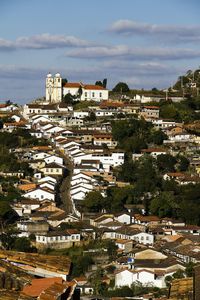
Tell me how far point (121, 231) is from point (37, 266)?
12764 mm

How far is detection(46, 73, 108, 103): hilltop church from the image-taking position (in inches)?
1182

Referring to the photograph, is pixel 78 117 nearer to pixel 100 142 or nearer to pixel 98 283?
pixel 100 142

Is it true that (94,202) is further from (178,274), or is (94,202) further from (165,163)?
(178,274)

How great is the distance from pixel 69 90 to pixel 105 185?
11.1m

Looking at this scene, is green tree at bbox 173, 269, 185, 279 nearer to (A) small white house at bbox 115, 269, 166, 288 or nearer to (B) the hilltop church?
(A) small white house at bbox 115, 269, 166, 288

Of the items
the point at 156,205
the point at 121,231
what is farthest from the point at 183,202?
the point at 121,231

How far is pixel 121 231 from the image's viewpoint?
16.5 meters

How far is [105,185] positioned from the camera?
19.7 meters

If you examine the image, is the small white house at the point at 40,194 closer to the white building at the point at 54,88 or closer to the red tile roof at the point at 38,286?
the white building at the point at 54,88

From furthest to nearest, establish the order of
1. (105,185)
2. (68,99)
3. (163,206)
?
(68,99), (105,185), (163,206)

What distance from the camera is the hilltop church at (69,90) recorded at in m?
30.0

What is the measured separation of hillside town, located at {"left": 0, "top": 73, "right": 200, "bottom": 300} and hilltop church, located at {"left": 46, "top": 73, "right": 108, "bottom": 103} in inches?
1.3

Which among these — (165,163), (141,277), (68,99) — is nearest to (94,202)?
(165,163)

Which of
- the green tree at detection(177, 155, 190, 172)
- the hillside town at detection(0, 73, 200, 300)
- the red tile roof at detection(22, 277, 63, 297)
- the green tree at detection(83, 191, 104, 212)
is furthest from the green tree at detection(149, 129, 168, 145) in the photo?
the red tile roof at detection(22, 277, 63, 297)
